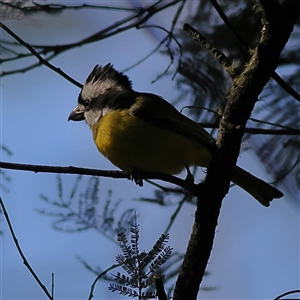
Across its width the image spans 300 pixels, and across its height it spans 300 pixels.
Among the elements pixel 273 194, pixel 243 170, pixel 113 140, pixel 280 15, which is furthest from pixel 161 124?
pixel 280 15

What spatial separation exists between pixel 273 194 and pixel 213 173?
1119 mm

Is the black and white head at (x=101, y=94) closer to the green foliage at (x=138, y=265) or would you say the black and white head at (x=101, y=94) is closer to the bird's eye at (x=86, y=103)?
the bird's eye at (x=86, y=103)

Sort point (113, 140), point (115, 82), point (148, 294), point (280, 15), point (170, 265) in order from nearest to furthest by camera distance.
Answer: point (148, 294) → point (280, 15) → point (170, 265) → point (113, 140) → point (115, 82)

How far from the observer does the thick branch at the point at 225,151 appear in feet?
8.86

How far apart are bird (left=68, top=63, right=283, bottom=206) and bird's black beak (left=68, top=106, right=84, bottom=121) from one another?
1.55 feet

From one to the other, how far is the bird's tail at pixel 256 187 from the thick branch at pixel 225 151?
0.98 m

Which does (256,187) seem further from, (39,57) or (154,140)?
(39,57)

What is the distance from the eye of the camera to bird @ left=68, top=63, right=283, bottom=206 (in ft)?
12.2

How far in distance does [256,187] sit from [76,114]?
5.49 ft

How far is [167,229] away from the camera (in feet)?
14.8

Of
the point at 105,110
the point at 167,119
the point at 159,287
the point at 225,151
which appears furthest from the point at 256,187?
the point at 159,287

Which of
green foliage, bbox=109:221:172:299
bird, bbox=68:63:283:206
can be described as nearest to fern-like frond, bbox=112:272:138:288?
green foliage, bbox=109:221:172:299

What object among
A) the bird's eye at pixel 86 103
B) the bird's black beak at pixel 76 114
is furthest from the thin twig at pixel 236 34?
the bird's black beak at pixel 76 114

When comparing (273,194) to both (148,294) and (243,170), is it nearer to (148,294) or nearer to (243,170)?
(243,170)
